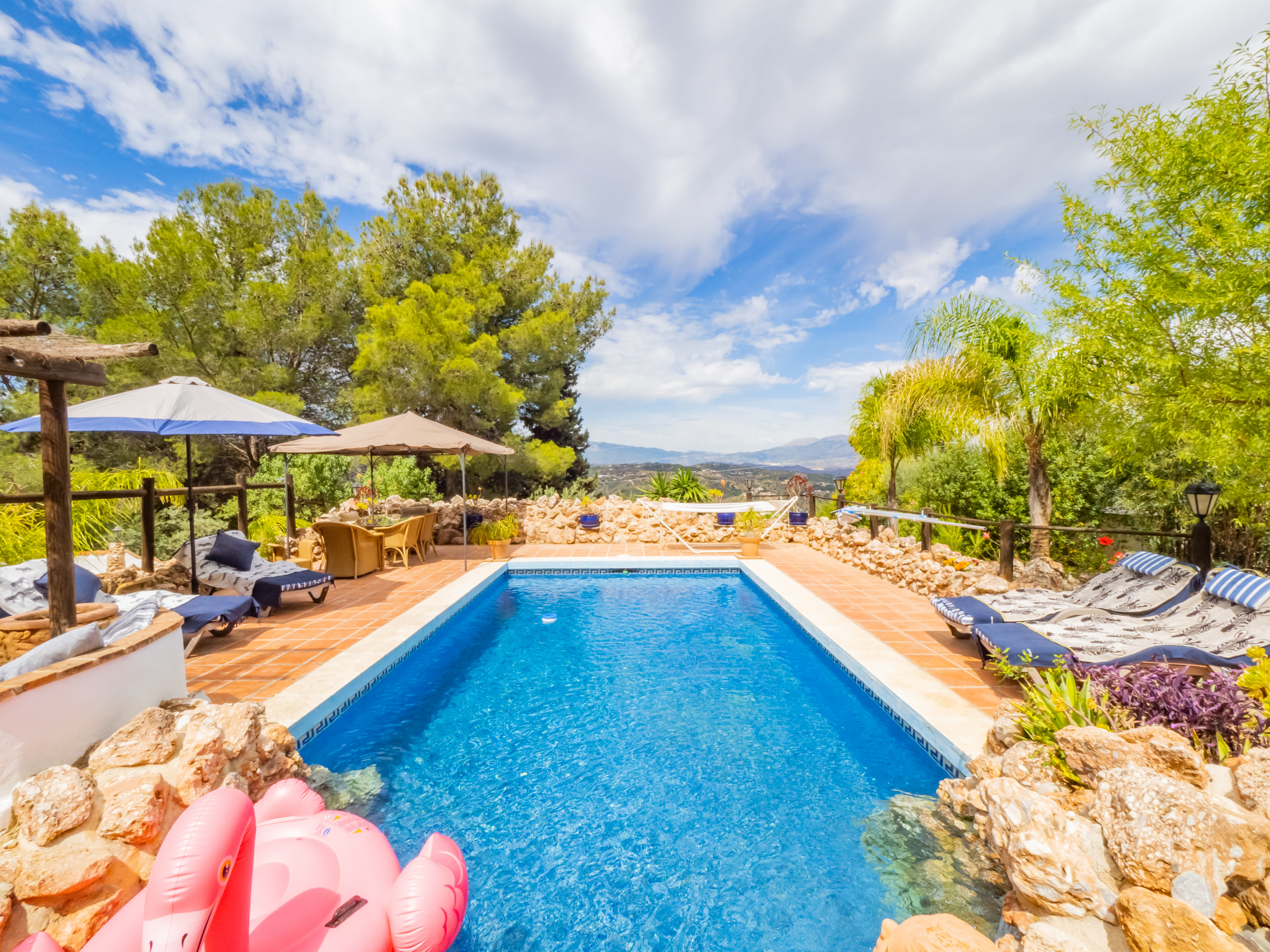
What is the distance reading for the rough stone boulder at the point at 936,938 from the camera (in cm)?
169

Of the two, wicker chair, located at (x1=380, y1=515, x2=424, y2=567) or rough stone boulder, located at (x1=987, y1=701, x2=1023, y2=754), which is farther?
wicker chair, located at (x1=380, y1=515, x2=424, y2=567)

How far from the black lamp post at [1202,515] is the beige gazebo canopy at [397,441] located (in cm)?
802

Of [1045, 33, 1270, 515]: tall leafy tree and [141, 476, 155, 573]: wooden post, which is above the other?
[1045, 33, 1270, 515]: tall leafy tree

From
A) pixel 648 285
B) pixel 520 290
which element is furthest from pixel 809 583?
pixel 648 285

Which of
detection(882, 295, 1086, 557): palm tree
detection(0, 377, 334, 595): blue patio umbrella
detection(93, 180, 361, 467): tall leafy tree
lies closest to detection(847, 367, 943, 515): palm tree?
detection(882, 295, 1086, 557): palm tree

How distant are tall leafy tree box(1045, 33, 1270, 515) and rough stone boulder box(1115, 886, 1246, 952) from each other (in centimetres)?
419

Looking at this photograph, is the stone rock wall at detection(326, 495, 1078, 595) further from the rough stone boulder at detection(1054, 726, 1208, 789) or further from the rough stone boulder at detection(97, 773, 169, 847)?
the rough stone boulder at detection(97, 773, 169, 847)

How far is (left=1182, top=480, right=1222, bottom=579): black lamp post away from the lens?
456 cm

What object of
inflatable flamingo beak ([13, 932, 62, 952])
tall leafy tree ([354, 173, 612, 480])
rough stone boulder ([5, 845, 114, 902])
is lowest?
inflatable flamingo beak ([13, 932, 62, 952])

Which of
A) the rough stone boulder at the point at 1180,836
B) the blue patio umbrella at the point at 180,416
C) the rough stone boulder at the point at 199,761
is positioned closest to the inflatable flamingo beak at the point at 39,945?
the rough stone boulder at the point at 199,761

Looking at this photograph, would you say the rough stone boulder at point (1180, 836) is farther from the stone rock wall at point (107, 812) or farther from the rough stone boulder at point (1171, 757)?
the stone rock wall at point (107, 812)

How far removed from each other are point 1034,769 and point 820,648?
9.47 ft

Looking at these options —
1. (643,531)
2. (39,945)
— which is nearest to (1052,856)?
(39,945)

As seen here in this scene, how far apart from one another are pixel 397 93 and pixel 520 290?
301 inches
